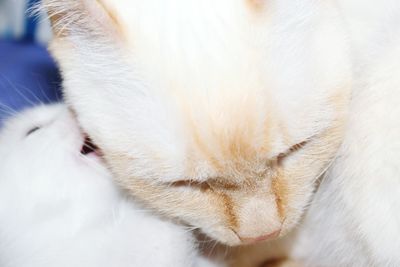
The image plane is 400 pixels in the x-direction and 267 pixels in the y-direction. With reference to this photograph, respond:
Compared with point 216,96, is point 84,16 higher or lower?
higher

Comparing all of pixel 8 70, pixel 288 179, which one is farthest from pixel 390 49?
pixel 8 70

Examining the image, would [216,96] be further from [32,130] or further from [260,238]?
[32,130]

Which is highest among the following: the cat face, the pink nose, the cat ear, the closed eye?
the cat ear

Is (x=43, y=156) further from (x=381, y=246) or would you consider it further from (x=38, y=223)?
(x=381, y=246)

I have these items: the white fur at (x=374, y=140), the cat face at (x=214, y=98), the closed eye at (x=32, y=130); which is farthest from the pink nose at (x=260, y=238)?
the closed eye at (x=32, y=130)

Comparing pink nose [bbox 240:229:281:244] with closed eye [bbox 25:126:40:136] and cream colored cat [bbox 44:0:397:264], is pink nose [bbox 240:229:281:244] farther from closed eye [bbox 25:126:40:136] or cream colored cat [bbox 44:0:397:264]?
closed eye [bbox 25:126:40:136]

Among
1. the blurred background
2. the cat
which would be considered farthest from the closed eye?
the blurred background

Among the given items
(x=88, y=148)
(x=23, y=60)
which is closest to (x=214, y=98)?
(x=88, y=148)

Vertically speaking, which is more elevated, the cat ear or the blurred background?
the cat ear
